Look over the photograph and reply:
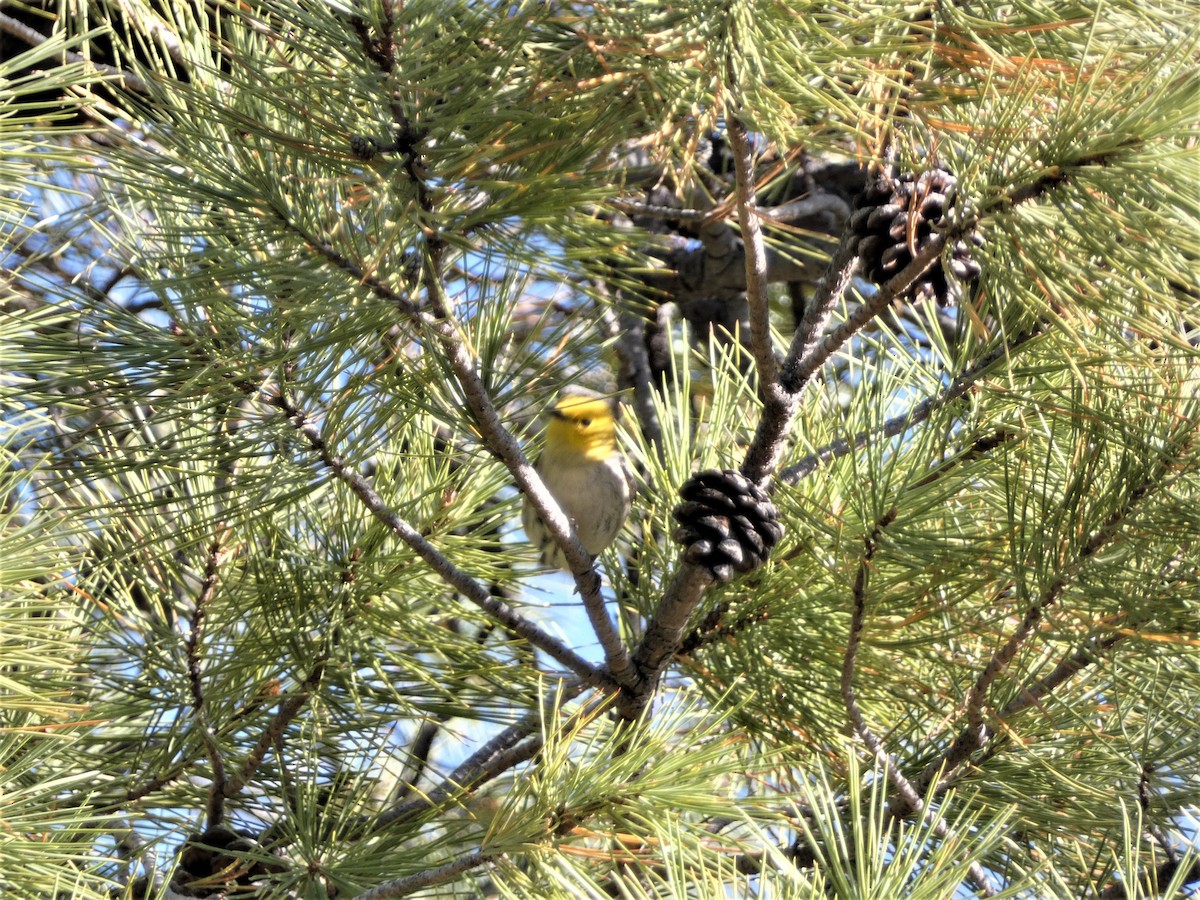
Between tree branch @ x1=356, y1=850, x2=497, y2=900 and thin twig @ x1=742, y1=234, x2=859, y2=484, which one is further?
thin twig @ x1=742, y1=234, x2=859, y2=484

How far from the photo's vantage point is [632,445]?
1452 mm

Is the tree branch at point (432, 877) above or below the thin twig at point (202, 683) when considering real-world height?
below

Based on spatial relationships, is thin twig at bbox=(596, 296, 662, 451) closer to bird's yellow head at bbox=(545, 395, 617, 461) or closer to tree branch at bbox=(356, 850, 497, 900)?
bird's yellow head at bbox=(545, 395, 617, 461)

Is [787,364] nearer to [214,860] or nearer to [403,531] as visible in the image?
[403,531]

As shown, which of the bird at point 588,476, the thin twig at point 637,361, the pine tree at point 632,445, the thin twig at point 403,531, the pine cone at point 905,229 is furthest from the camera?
the thin twig at point 637,361

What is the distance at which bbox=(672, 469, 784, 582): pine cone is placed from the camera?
3.43 ft

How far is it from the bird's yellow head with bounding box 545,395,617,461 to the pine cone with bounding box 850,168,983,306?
1111mm

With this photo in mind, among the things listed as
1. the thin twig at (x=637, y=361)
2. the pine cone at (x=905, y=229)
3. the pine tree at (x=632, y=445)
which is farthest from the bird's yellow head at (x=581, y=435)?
the pine cone at (x=905, y=229)

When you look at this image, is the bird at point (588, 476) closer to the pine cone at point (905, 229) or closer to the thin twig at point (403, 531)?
the thin twig at point (403, 531)

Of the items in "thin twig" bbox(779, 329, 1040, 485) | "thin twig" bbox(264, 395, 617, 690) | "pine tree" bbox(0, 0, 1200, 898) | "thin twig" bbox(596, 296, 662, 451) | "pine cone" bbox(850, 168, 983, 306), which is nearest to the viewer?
"pine tree" bbox(0, 0, 1200, 898)

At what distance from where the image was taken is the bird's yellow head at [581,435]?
2.11 meters

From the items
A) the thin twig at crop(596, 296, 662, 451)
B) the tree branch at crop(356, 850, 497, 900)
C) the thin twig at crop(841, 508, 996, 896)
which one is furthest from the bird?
the tree branch at crop(356, 850, 497, 900)

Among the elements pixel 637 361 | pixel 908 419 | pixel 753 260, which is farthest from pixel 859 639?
pixel 637 361

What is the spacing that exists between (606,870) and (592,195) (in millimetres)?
737
